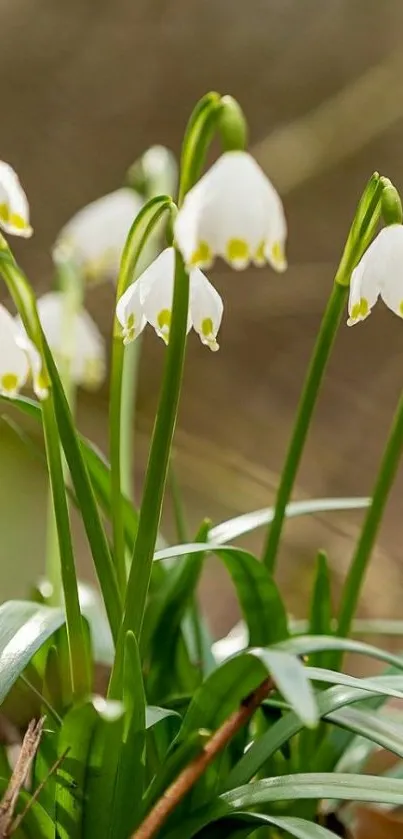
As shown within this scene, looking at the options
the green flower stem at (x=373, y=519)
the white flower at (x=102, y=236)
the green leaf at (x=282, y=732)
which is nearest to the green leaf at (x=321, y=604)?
the green flower stem at (x=373, y=519)

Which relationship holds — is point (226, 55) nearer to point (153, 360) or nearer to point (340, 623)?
point (153, 360)

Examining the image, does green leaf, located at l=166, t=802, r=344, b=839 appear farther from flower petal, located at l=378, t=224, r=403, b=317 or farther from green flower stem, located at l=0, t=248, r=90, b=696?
flower petal, located at l=378, t=224, r=403, b=317

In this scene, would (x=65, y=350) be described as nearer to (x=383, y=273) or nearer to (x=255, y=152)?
(x=383, y=273)

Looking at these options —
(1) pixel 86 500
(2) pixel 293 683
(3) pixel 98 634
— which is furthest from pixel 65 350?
(2) pixel 293 683

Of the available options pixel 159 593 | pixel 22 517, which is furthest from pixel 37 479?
pixel 159 593

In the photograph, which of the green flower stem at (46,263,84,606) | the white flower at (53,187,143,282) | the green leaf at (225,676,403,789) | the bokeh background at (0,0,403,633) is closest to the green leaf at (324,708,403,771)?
the green leaf at (225,676,403,789)

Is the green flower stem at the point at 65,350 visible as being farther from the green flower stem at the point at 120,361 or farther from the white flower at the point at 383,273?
the white flower at the point at 383,273
